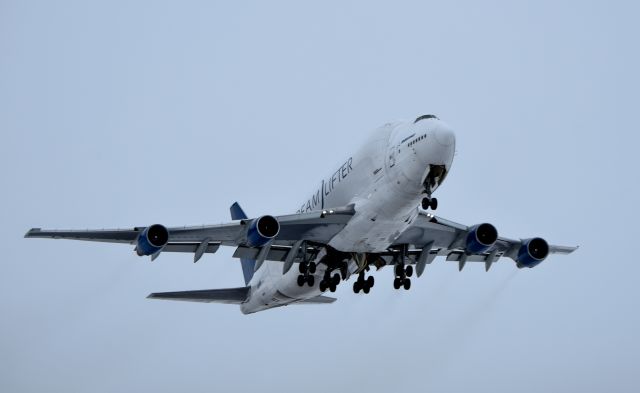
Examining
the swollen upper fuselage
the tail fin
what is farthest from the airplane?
the tail fin

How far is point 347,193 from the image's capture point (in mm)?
41250

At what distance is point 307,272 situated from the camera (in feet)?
146

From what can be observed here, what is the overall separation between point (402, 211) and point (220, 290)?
56.1 ft

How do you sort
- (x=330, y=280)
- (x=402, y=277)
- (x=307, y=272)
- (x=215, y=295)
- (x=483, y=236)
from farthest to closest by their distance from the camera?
(x=215, y=295), (x=402, y=277), (x=307, y=272), (x=330, y=280), (x=483, y=236)

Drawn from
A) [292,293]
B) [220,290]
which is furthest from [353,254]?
[220,290]

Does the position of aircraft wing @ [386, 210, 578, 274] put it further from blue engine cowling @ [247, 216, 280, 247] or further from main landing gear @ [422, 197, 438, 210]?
blue engine cowling @ [247, 216, 280, 247]

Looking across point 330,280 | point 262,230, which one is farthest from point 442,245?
point 262,230

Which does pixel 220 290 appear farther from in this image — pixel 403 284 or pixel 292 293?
pixel 403 284

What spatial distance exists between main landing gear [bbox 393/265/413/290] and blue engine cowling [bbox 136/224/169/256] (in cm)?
1193

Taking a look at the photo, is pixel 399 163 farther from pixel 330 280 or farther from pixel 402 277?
pixel 402 277

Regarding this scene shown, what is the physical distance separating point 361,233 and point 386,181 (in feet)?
10.7

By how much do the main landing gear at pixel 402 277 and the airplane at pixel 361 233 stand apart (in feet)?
0.16

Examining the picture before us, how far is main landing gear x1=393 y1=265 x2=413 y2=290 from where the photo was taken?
147 ft

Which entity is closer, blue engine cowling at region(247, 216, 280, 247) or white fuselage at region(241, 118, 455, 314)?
white fuselage at region(241, 118, 455, 314)
